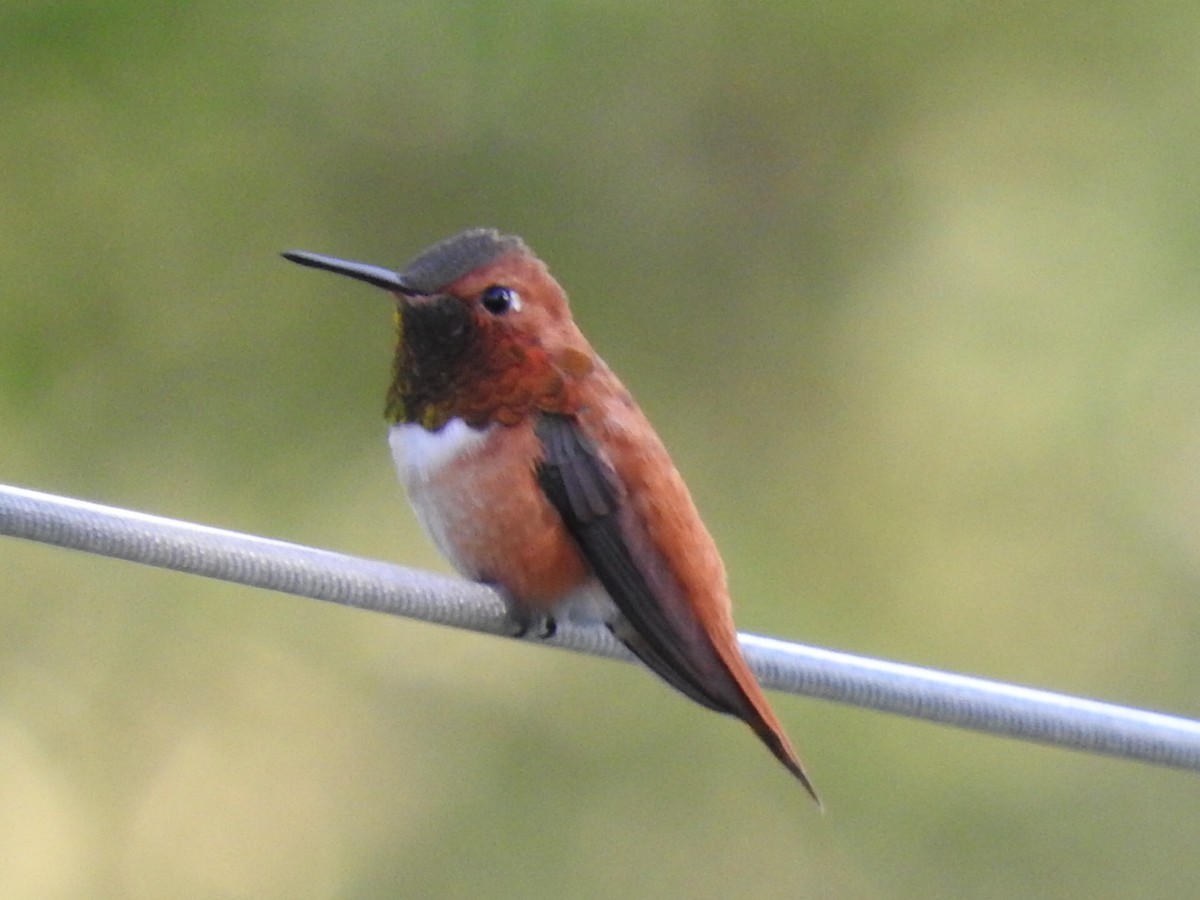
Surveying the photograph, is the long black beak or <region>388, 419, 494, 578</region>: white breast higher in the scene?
the long black beak

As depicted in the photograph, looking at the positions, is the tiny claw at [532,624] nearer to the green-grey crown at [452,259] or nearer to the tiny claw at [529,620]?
the tiny claw at [529,620]

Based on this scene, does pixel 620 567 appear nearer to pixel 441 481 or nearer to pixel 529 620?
pixel 529 620

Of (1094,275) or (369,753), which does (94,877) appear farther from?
(1094,275)

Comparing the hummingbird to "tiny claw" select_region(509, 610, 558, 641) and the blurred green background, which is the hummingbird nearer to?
"tiny claw" select_region(509, 610, 558, 641)

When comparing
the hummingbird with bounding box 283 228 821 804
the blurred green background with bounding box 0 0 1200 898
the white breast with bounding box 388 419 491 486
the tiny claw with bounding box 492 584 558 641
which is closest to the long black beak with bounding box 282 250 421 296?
the hummingbird with bounding box 283 228 821 804

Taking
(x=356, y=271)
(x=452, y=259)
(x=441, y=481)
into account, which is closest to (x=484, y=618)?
(x=441, y=481)
